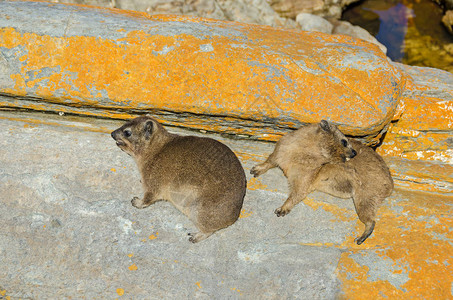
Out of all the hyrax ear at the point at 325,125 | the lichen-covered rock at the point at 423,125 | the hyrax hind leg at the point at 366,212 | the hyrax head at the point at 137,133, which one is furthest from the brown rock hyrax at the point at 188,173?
the lichen-covered rock at the point at 423,125

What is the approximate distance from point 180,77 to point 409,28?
11088 millimetres

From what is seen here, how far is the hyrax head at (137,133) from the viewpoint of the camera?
5.81 m

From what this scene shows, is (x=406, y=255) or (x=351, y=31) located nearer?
(x=406, y=255)

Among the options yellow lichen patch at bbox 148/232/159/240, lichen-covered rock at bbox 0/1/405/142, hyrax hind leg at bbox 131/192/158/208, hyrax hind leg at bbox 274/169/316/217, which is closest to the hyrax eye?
lichen-covered rock at bbox 0/1/405/142

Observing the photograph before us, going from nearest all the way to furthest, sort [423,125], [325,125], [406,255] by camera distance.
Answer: [406,255], [325,125], [423,125]

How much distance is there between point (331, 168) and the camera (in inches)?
237

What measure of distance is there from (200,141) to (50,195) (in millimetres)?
2003

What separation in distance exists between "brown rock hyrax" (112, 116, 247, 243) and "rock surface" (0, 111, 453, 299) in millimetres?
197

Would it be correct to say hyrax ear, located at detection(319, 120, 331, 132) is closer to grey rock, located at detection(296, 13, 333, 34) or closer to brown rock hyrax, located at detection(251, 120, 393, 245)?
brown rock hyrax, located at detection(251, 120, 393, 245)

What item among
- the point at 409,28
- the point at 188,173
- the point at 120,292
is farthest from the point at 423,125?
the point at 409,28

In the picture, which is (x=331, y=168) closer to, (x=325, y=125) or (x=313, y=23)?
(x=325, y=125)

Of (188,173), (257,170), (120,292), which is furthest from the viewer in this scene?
(257,170)

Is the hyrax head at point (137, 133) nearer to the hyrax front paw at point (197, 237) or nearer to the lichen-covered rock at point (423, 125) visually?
the hyrax front paw at point (197, 237)

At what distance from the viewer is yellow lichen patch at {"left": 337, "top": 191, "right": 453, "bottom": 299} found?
509 centimetres
